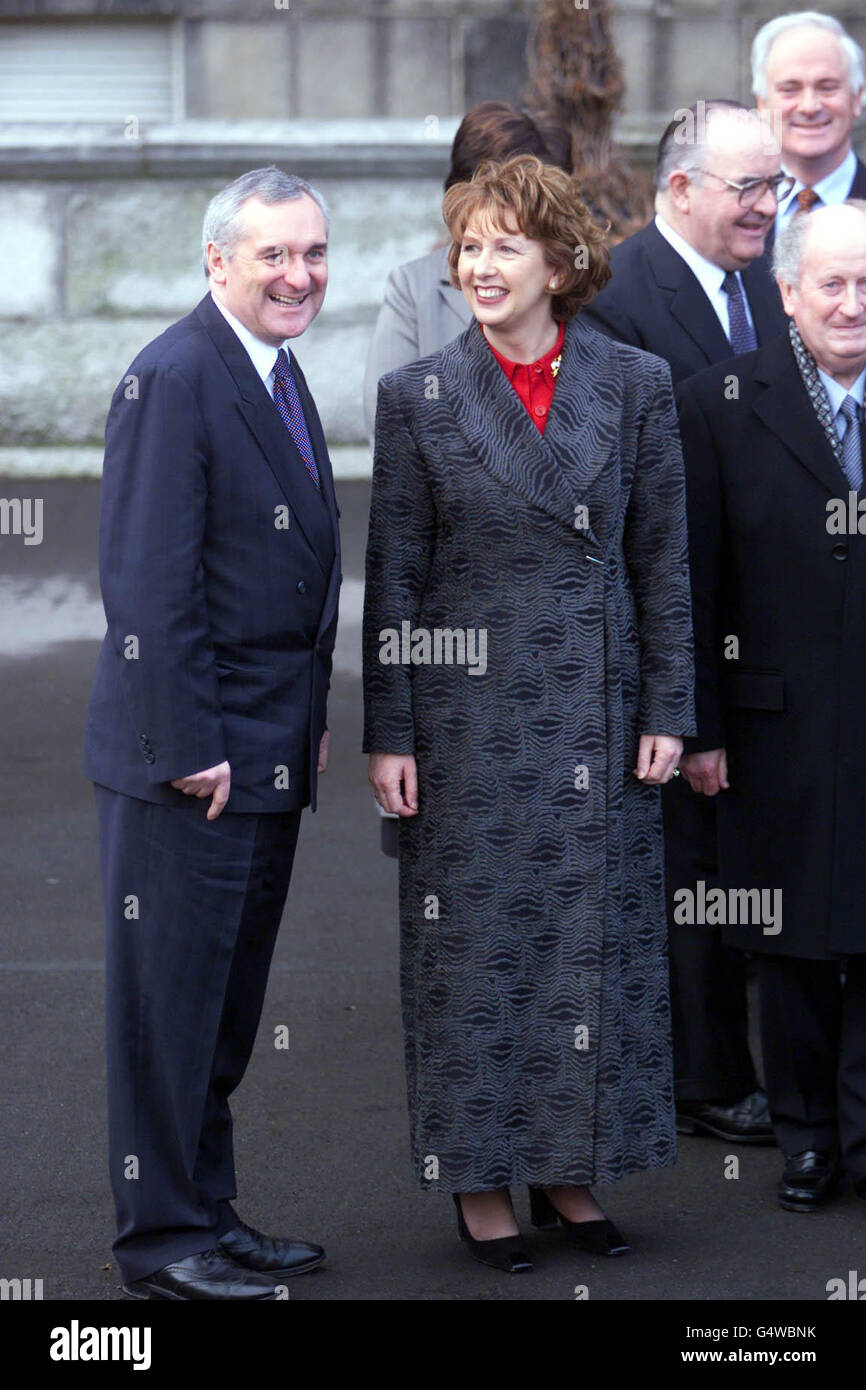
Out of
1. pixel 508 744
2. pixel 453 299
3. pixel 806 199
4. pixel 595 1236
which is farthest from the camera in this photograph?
pixel 806 199

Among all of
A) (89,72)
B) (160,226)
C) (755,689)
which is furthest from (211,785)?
(89,72)

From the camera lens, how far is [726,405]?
454 centimetres

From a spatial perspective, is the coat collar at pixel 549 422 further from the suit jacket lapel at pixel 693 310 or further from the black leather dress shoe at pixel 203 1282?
the black leather dress shoe at pixel 203 1282

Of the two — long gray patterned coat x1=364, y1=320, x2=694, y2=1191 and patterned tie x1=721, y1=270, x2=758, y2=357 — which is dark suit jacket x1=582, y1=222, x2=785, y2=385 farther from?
long gray patterned coat x1=364, y1=320, x2=694, y2=1191

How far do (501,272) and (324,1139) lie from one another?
1.90 m

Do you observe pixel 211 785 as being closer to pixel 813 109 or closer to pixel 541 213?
pixel 541 213

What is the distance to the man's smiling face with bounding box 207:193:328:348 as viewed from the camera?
3740 millimetres

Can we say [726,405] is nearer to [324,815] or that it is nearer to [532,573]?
[532,573]

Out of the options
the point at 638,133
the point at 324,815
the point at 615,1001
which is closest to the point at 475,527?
the point at 615,1001

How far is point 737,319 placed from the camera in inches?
195

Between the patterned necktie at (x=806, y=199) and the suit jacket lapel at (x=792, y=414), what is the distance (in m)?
1.25

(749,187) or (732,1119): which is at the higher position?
(749,187)

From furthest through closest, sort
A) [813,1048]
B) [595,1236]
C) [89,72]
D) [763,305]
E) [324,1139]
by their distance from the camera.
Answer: [89,72], [763,305], [324,1139], [813,1048], [595,1236]

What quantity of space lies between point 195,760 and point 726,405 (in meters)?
1.46
